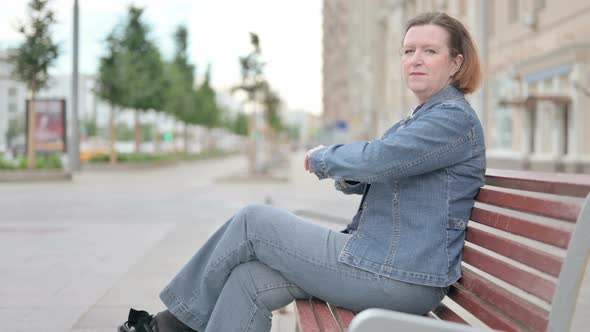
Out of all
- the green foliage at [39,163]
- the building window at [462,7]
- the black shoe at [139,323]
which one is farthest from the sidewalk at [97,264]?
the building window at [462,7]

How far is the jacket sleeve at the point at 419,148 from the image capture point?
8.38 ft

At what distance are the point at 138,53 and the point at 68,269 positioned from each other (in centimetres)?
2860

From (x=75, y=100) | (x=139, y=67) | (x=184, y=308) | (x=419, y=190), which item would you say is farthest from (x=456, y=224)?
(x=139, y=67)

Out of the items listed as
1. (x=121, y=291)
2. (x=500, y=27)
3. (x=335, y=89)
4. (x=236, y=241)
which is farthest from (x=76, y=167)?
(x=335, y=89)

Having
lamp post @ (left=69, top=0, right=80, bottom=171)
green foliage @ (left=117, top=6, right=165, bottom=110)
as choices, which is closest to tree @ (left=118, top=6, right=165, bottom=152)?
green foliage @ (left=117, top=6, right=165, bottom=110)

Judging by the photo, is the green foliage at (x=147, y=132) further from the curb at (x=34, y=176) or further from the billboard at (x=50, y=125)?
the curb at (x=34, y=176)

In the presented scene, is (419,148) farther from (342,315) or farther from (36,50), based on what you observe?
(36,50)

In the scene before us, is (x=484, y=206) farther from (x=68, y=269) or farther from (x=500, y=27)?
(x=500, y=27)

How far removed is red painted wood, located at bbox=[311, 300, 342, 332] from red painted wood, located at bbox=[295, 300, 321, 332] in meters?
0.02

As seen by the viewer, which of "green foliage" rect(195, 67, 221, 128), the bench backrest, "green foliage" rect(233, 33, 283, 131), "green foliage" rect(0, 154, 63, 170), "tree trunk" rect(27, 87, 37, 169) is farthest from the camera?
"green foliage" rect(195, 67, 221, 128)

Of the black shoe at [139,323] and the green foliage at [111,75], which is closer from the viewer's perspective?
the black shoe at [139,323]

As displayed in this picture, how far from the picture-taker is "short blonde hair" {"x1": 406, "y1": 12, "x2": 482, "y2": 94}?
109 inches

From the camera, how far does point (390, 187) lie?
2.71 m

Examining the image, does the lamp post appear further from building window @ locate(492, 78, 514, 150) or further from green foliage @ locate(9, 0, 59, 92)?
building window @ locate(492, 78, 514, 150)
